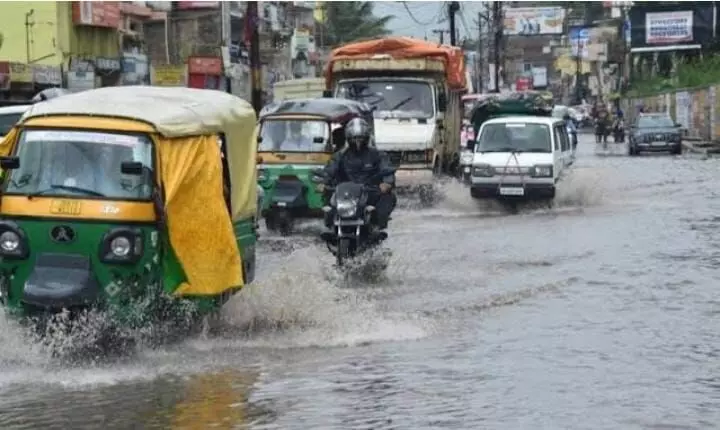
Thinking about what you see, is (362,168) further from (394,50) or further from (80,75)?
(80,75)

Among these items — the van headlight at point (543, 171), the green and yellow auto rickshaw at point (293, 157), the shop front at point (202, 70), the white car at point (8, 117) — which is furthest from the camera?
the shop front at point (202, 70)

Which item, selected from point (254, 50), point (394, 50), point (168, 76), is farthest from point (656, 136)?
point (394, 50)

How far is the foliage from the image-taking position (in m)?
57.6

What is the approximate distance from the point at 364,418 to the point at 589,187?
19093 mm

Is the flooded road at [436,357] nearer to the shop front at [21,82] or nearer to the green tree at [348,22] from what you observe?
the shop front at [21,82]

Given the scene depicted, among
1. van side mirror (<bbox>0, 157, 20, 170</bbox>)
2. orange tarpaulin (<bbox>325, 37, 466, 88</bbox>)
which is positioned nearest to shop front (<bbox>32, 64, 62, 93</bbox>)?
orange tarpaulin (<bbox>325, 37, 466, 88</bbox>)

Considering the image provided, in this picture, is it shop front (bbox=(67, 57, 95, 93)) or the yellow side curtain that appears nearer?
the yellow side curtain

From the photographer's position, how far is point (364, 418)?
8.43m

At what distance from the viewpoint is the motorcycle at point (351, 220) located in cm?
1484

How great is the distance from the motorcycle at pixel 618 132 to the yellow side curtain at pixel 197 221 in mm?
58738

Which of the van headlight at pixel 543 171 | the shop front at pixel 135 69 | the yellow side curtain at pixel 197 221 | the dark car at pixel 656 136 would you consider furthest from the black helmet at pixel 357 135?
the shop front at pixel 135 69

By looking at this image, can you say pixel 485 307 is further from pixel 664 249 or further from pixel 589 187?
pixel 589 187

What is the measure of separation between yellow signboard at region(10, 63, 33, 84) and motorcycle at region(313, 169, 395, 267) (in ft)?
81.4

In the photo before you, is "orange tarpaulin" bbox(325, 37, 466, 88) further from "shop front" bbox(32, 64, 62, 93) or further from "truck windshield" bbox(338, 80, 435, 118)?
"shop front" bbox(32, 64, 62, 93)
